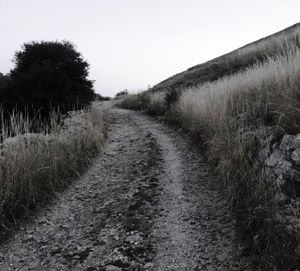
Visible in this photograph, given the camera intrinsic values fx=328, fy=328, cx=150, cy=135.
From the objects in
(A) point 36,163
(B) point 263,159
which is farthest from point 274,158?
(A) point 36,163

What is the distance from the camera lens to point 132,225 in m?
4.27

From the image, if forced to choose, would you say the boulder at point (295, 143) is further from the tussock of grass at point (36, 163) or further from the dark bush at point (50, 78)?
the dark bush at point (50, 78)

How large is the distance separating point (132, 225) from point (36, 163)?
80.7 inches

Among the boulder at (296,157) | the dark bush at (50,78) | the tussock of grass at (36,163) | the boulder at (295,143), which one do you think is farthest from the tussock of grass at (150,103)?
the boulder at (296,157)

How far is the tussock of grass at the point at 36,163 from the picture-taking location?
4637 millimetres

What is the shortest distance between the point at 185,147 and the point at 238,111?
5.68 ft

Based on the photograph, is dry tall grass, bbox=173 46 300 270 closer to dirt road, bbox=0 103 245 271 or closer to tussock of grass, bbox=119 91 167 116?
dirt road, bbox=0 103 245 271

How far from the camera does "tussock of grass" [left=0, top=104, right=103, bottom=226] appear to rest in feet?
15.2

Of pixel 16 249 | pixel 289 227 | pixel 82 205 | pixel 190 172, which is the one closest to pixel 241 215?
pixel 289 227

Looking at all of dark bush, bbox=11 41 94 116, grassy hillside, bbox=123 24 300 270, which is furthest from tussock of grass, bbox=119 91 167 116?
grassy hillside, bbox=123 24 300 270

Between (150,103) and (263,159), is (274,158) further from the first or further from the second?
(150,103)

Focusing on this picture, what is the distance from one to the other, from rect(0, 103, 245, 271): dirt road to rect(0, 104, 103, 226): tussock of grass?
276 mm

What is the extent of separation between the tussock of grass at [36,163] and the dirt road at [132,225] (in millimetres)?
276

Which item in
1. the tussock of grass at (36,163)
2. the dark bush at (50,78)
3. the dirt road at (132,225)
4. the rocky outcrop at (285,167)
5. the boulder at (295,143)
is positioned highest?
the dark bush at (50,78)
